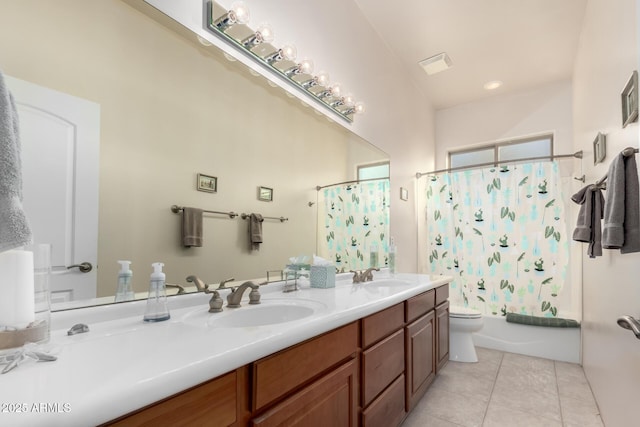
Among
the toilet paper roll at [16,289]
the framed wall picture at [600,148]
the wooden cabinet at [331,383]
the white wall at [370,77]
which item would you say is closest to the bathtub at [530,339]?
the white wall at [370,77]

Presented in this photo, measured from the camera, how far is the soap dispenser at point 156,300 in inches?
38.3

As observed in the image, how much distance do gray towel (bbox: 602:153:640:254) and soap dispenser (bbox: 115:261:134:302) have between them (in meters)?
1.79

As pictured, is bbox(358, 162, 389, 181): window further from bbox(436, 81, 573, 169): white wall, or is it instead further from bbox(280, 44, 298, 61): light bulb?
bbox(436, 81, 573, 169): white wall

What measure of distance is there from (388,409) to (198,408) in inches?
45.2

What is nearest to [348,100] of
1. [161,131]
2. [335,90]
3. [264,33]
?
[335,90]

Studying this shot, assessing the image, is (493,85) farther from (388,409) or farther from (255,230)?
(388,409)

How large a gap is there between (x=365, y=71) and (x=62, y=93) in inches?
79.7

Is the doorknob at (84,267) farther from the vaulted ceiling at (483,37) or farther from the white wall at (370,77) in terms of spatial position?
the vaulted ceiling at (483,37)

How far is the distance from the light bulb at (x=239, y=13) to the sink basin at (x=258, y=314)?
1180 mm

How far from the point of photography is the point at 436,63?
9.57 feet

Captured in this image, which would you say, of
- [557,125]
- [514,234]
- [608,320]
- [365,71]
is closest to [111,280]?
[365,71]

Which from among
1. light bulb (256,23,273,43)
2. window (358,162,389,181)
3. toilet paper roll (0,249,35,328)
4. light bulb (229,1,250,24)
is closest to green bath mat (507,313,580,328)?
window (358,162,389,181)

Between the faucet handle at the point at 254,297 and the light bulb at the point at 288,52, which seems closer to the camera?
the faucet handle at the point at 254,297

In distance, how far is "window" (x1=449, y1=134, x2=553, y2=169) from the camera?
342 cm
